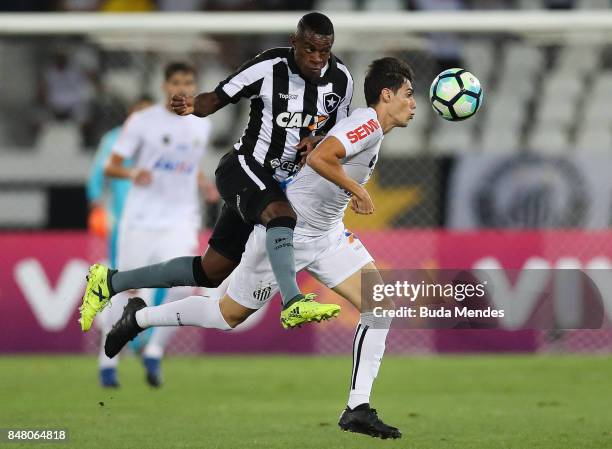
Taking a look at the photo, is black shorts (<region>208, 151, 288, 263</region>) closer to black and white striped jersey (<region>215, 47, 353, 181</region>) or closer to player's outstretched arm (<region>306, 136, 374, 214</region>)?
black and white striped jersey (<region>215, 47, 353, 181</region>)

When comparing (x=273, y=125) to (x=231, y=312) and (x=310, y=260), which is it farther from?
(x=231, y=312)

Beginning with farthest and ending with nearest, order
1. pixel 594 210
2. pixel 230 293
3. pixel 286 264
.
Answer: pixel 594 210
pixel 230 293
pixel 286 264

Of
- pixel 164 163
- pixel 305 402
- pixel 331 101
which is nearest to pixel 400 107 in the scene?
pixel 331 101

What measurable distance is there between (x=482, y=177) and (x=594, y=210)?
117 cm

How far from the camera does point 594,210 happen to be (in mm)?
13094

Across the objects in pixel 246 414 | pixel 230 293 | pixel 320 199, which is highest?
pixel 320 199

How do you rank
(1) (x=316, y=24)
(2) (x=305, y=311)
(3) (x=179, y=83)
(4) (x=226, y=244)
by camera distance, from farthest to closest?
(3) (x=179, y=83)
(4) (x=226, y=244)
(1) (x=316, y=24)
(2) (x=305, y=311)

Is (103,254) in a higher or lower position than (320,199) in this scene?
lower

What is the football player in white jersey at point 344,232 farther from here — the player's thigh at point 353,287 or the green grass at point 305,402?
the green grass at point 305,402

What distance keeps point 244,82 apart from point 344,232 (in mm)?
959

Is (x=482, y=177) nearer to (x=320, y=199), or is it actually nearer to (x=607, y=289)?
(x=607, y=289)

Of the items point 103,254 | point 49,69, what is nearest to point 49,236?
point 103,254

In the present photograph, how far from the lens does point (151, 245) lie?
9.96 meters

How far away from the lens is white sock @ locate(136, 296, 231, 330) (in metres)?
7.22
